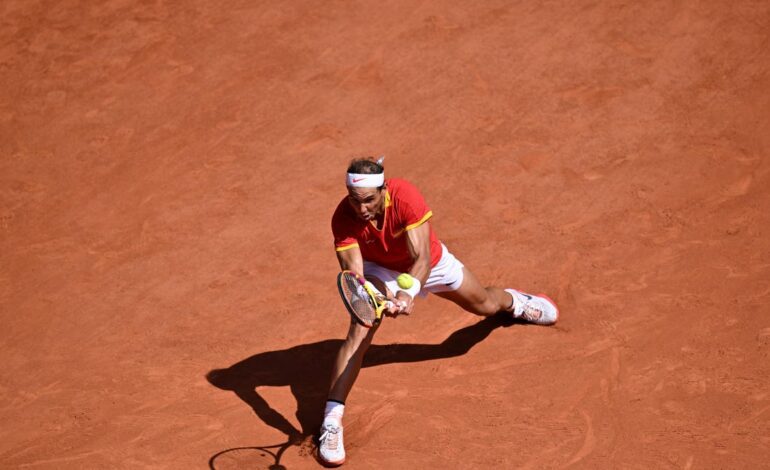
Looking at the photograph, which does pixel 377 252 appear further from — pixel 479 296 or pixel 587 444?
pixel 587 444

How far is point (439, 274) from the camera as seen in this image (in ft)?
17.9

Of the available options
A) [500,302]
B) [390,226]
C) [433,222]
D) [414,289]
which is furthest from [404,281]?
[433,222]

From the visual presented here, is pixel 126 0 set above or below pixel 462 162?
above

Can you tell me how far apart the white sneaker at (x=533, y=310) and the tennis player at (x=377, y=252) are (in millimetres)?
729

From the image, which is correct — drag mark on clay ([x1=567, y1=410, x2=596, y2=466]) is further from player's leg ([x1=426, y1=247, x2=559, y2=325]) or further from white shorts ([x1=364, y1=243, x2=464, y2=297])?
white shorts ([x1=364, y1=243, x2=464, y2=297])

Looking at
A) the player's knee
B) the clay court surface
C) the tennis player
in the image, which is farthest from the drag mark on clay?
the tennis player

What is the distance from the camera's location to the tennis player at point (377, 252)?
5.01 meters

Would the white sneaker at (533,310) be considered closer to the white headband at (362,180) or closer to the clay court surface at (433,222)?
the clay court surface at (433,222)

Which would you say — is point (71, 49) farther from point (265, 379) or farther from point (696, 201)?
point (696, 201)

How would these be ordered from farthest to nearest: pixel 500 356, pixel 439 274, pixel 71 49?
1. pixel 71 49
2. pixel 500 356
3. pixel 439 274

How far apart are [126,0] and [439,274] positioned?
21.9 feet

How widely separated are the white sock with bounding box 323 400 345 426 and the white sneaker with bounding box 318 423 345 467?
0.08ft

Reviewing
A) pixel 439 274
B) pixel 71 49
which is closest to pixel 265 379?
pixel 439 274

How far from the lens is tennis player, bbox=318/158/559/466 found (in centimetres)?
501
